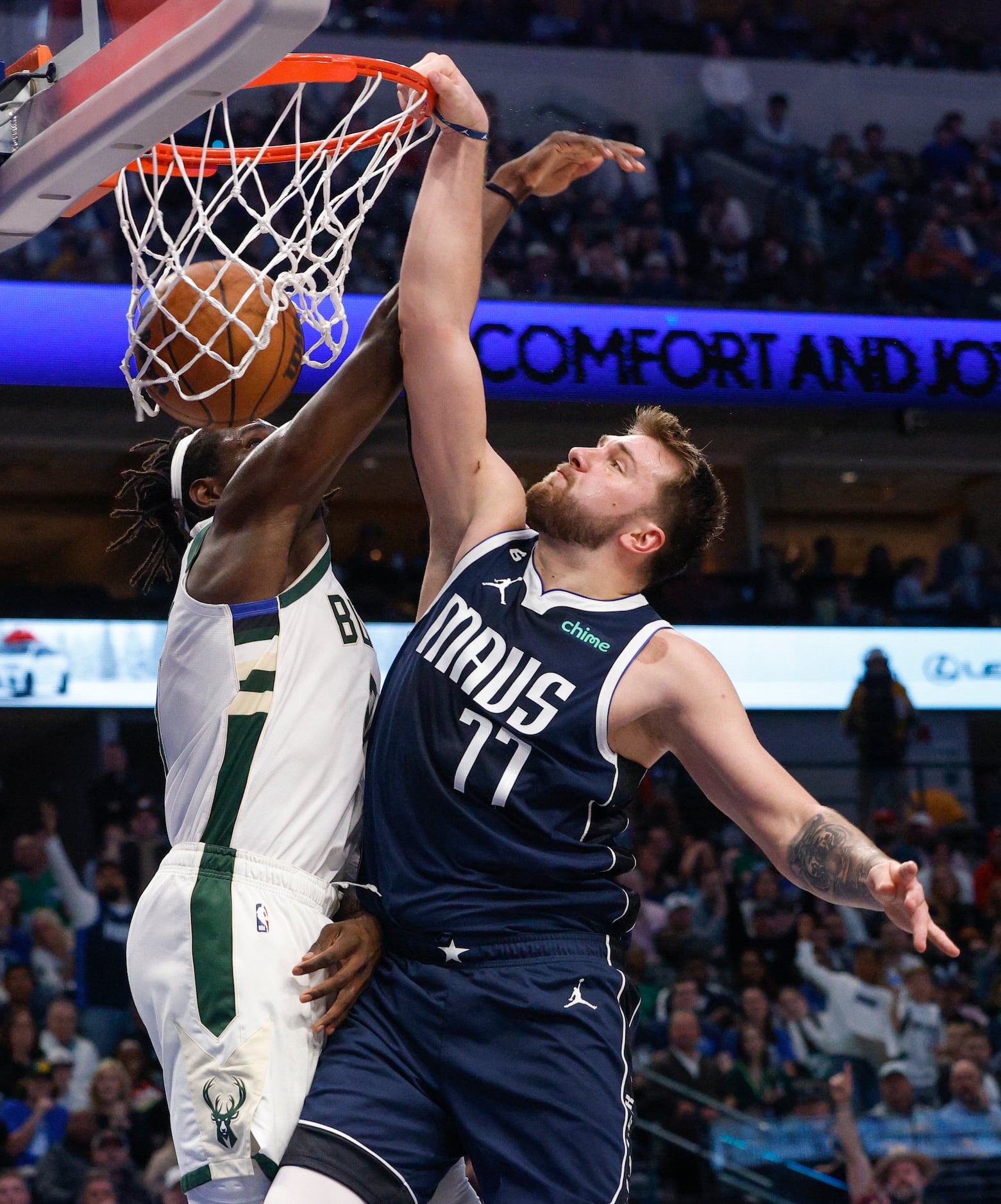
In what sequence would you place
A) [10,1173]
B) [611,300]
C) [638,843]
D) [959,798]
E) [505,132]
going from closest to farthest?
[10,1173] < [611,300] < [638,843] < [959,798] < [505,132]

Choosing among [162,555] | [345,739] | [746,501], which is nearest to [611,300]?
[746,501]

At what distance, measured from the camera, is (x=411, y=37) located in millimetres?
12734

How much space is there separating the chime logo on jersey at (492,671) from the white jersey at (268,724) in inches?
8.3

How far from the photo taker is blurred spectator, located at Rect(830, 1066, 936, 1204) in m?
7.29

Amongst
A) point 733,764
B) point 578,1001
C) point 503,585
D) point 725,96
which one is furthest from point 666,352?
point 725,96

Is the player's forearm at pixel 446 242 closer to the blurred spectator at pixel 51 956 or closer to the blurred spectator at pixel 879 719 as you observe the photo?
the blurred spectator at pixel 51 956

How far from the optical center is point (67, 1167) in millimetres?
7035

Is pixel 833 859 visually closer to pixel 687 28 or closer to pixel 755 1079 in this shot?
pixel 755 1079

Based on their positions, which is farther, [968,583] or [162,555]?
[968,583]

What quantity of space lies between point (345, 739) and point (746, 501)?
10.3 m

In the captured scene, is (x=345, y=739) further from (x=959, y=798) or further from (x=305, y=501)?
(x=959, y=798)

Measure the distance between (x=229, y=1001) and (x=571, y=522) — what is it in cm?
114

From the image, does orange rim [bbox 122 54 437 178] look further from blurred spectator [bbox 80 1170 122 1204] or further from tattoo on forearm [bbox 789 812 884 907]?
blurred spectator [bbox 80 1170 122 1204]

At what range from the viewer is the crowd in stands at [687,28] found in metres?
13.2
